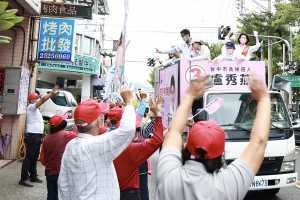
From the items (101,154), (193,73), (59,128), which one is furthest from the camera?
(193,73)

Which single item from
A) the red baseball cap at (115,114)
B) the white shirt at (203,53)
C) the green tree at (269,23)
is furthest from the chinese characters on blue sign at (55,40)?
the green tree at (269,23)

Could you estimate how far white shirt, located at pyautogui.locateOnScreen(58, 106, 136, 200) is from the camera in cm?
180

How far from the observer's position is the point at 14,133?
7.16m

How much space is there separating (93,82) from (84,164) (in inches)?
812

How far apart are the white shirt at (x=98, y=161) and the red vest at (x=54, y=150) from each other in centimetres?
177

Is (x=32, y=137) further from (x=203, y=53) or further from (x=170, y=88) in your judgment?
(x=203, y=53)

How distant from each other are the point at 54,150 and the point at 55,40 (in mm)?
4938

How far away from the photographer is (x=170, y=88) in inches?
231

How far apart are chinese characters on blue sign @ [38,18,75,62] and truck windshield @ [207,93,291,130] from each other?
15.8ft

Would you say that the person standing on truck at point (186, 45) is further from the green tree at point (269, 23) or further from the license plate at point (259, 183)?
the green tree at point (269, 23)

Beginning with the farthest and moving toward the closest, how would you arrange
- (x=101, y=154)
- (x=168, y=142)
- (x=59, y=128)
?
1. (x=59, y=128)
2. (x=101, y=154)
3. (x=168, y=142)

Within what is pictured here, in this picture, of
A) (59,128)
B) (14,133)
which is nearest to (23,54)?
(14,133)

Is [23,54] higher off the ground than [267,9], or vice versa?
[267,9]

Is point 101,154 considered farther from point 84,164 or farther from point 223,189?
point 223,189
